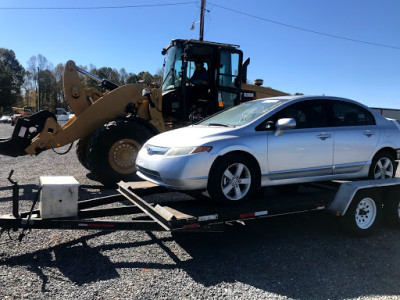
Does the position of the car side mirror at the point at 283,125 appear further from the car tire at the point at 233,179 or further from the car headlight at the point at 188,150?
the car headlight at the point at 188,150

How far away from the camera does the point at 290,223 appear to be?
18.9 feet

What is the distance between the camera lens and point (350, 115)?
561 cm

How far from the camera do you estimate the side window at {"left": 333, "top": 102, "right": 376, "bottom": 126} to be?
5473 millimetres

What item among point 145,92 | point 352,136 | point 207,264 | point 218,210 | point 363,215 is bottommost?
point 207,264

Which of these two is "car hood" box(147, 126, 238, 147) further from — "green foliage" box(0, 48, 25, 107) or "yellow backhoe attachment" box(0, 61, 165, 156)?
"green foliage" box(0, 48, 25, 107)

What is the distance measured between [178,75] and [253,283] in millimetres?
6132

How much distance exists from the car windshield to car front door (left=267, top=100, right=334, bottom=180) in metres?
0.24

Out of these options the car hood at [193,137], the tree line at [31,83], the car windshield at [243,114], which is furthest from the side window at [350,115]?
the tree line at [31,83]

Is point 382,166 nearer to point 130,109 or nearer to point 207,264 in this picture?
point 207,264

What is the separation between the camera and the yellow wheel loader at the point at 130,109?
740 cm

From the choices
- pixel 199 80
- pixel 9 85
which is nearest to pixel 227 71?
pixel 199 80

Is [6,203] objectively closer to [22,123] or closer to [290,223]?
[22,123]

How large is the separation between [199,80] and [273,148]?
4402mm

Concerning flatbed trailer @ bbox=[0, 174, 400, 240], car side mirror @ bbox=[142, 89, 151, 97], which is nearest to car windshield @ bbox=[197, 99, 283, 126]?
flatbed trailer @ bbox=[0, 174, 400, 240]
